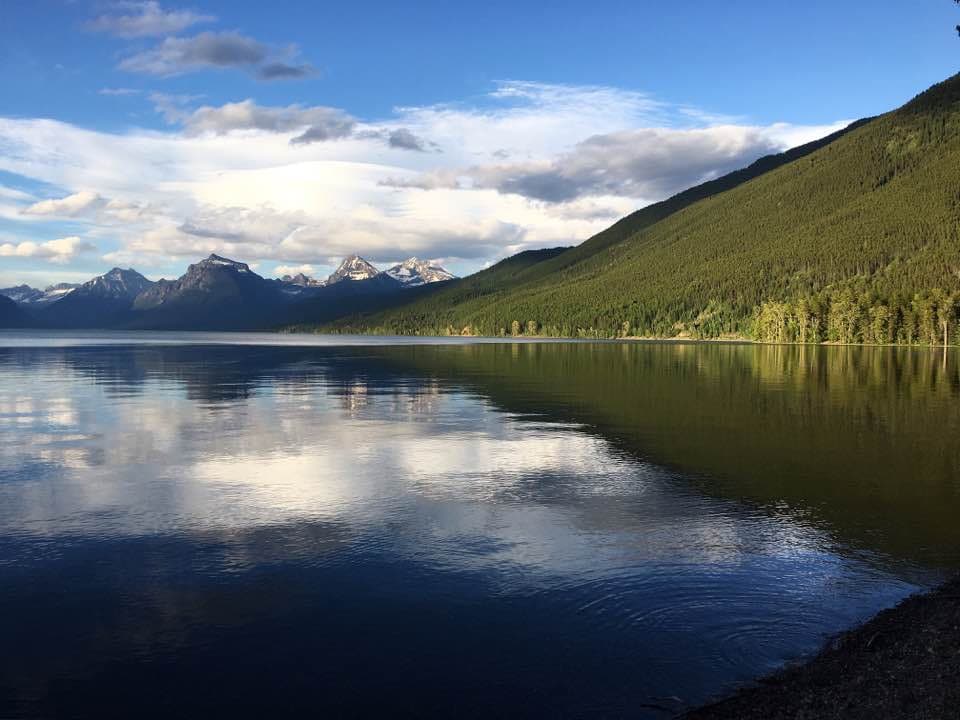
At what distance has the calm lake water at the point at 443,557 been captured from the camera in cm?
1404

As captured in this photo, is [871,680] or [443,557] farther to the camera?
[443,557]

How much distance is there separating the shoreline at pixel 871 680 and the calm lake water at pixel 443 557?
26.5 inches

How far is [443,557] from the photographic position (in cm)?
2097

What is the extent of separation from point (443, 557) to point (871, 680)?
11085 mm

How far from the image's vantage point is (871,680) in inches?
513

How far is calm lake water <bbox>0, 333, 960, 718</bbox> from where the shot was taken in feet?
46.1

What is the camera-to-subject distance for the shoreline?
11.9m

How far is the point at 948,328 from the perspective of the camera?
7672 inches

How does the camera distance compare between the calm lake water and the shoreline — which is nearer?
the shoreline

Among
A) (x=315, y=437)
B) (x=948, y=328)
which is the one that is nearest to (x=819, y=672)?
(x=315, y=437)

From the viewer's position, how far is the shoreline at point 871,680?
39.1 ft

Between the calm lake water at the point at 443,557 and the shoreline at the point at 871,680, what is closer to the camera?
the shoreline at the point at 871,680

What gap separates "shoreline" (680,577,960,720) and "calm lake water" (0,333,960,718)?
0.67 metres

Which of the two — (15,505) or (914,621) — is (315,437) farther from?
(914,621)
